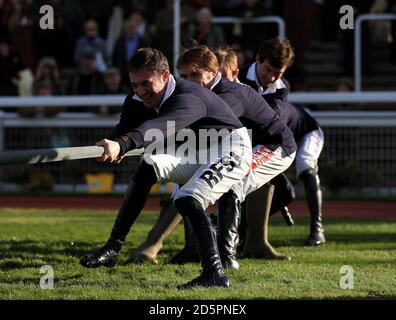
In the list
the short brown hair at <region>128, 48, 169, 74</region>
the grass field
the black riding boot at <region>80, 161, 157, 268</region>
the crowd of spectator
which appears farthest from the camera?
the crowd of spectator

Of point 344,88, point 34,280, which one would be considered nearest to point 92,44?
point 344,88

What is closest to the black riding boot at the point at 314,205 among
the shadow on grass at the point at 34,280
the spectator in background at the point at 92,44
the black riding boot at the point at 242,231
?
the black riding boot at the point at 242,231

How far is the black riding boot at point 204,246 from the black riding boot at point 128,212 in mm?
461

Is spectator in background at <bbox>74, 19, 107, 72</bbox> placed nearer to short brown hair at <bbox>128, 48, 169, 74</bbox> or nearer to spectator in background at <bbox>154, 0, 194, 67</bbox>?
spectator in background at <bbox>154, 0, 194, 67</bbox>

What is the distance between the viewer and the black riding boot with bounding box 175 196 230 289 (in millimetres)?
6641

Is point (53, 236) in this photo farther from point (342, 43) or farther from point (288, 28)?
point (288, 28)

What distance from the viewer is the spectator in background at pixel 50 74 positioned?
1714 centimetres

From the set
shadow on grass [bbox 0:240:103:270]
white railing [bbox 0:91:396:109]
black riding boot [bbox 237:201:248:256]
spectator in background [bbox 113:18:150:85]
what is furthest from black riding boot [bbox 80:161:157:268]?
spectator in background [bbox 113:18:150:85]

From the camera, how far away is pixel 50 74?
1722 cm

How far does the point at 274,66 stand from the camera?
340 inches

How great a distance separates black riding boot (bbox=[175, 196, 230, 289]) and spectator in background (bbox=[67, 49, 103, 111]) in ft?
33.2

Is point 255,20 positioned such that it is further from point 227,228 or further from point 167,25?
point 227,228

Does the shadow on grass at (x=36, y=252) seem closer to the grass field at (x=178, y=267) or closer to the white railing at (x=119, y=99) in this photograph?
the grass field at (x=178, y=267)
